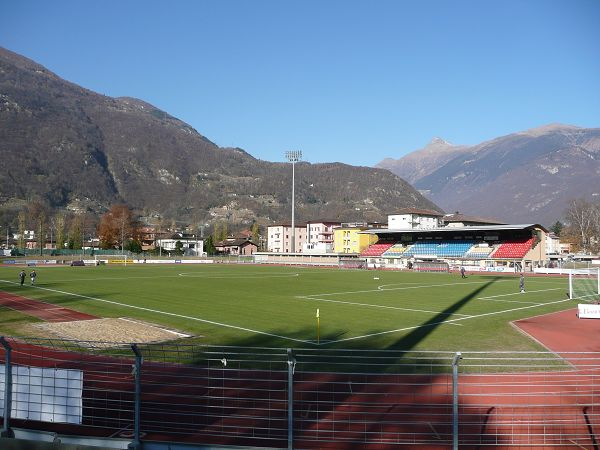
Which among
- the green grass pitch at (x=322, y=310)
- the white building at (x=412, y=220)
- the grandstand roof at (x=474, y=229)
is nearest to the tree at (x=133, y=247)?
the grandstand roof at (x=474, y=229)

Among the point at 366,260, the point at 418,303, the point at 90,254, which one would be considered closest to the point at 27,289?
the point at 418,303

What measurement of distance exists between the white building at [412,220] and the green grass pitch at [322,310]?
74.8 metres

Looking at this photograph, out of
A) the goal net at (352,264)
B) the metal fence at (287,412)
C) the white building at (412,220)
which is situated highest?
the white building at (412,220)

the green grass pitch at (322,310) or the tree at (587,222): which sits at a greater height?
the tree at (587,222)

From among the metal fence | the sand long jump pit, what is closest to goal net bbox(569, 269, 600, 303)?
the metal fence

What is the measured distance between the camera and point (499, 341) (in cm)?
1975

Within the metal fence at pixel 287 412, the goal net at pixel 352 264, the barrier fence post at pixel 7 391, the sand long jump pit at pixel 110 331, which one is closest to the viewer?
the barrier fence post at pixel 7 391

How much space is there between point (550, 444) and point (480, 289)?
36387 mm

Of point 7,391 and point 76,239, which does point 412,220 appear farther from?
point 7,391

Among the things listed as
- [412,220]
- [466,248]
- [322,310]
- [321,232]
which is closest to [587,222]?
[412,220]

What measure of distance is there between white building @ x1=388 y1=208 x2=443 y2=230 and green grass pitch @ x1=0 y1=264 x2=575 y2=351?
74.8m

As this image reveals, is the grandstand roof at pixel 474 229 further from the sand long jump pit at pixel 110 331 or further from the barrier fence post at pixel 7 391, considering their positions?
the barrier fence post at pixel 7 391

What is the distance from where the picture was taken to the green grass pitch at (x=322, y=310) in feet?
65.6

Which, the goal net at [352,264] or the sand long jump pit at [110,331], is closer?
the sand long jump pit at [110,331]
